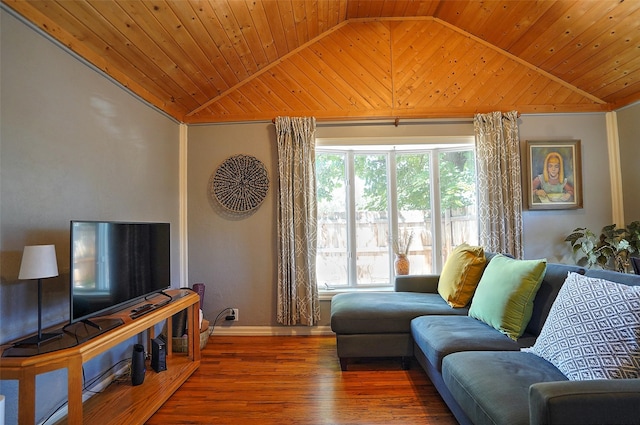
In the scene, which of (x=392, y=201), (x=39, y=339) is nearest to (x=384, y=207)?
(x=392, y=201)

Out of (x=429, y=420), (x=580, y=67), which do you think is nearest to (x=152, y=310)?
(x=429, y=420)

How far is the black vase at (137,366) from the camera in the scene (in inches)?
79.2

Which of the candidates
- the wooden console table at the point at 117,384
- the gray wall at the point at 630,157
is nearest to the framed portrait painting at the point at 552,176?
the gray wall at the point at 630,157

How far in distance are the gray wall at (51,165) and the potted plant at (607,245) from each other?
4.34 meters

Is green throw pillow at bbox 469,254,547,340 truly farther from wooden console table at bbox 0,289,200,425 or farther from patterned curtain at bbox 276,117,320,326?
wooden console table at bbox 0,289,200,425

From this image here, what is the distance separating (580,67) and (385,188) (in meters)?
2.25

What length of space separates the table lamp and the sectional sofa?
176cm

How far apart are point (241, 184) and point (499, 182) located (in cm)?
275

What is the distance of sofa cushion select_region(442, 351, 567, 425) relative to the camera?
111 cm

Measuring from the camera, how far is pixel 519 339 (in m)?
1.74

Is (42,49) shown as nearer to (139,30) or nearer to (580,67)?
(139,30)

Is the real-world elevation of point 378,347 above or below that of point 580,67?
below

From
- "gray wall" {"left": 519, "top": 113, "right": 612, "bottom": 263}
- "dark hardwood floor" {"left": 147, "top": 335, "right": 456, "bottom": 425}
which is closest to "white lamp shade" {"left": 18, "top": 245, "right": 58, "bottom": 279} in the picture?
"dark hardwood floor" {"left": 147, "top": 335, "right": 456, "bottom": 425}

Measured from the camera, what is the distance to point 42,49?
5.67 ft
